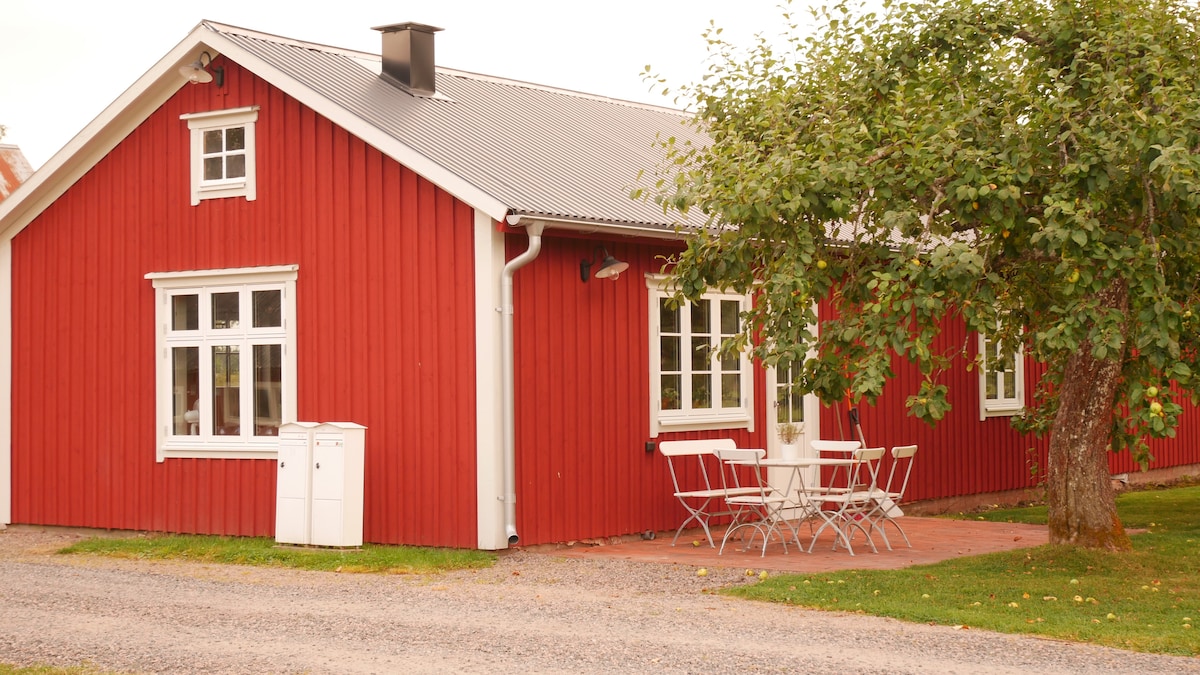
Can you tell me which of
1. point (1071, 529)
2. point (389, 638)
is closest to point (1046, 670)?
point (389, 638)

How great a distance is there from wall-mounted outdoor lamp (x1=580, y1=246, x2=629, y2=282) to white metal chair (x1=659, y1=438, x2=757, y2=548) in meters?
1.61

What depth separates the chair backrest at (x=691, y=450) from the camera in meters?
13.6

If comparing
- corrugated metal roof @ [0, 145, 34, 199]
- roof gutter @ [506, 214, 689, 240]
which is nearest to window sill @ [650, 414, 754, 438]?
roof gutter @ [506, 214, 689, 240]

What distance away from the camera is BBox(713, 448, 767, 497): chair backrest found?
1256cm

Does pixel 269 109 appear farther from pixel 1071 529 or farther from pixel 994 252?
pixel 1071 529

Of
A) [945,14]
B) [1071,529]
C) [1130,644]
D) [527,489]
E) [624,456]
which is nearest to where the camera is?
[1130,644]

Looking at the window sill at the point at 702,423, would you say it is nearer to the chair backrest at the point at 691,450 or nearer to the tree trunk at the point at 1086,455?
the chair backrest at the point at 691,450

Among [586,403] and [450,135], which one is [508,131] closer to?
[450,135]

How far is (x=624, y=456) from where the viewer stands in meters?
13.7

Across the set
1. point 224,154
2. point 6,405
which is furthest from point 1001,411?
point 6,405

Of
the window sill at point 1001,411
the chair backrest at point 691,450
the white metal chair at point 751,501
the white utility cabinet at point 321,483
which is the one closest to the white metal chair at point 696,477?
the chair backrest at point 691,450

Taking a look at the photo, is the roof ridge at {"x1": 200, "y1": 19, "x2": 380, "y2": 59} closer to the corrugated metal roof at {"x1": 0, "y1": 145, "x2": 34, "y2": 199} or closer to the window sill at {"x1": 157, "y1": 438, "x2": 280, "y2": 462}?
the window sill at {"x1": 157, "y1": 438, "x2": 280, "y2": 462}

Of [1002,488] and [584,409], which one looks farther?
[1002,488]

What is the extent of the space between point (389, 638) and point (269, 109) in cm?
684
